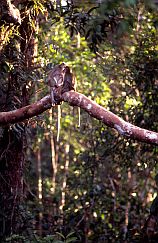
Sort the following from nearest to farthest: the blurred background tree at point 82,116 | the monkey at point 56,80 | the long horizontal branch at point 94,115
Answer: the long horizontal branch at point 94,115 → the monkey at point 56,80 → the blurred background tree at point 82,116

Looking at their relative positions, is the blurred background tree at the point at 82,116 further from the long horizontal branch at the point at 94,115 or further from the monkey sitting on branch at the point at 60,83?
the long horizontal branch at the point at 94,115

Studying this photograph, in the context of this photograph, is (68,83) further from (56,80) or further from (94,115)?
(94,115)

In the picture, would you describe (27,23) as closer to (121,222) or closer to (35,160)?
(121,222)

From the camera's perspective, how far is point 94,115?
2033mm

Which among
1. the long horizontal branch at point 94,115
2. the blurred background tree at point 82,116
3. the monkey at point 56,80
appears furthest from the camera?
the blurred background tree at point 82,116

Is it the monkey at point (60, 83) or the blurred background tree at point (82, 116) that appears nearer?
the monkey at point (60, 83)

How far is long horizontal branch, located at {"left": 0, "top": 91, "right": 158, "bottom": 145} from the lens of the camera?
1906 millimetres

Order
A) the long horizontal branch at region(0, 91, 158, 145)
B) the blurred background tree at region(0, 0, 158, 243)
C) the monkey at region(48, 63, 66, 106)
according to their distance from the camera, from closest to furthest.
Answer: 1. the long horizontal branch at region(0, 91, 158, 145)
2. the monkey at region(48, 63, 66, 106)
3. the blurred background tree at region(0, 0, 158, 243)

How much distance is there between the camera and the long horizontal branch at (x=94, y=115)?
1.91 meters

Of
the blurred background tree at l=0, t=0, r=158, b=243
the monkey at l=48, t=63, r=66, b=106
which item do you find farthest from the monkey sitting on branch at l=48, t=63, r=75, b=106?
the blurred background tree at l=0, t=0, r=158, b=243

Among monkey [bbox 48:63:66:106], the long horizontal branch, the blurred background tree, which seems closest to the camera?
the long horizontal branch

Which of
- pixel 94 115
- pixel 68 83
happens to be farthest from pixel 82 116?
pixel 94 115

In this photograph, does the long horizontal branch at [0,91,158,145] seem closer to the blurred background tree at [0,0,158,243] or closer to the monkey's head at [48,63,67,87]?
the monkey's head at [48,63,67,87]

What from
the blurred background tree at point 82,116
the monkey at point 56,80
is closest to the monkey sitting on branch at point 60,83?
the monkey at point 56,80
